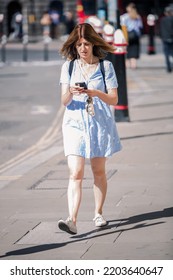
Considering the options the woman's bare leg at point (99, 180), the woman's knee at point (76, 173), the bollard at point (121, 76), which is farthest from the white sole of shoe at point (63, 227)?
the bollard at point (121, 76)

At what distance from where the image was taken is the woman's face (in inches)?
339

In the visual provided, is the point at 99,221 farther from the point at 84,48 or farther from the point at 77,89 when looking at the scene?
the point at 84,48

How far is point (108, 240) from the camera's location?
8.52 metres

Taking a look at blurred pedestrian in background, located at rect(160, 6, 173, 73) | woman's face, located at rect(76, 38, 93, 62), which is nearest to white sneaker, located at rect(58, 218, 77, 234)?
woman's face, located at rect(76, 38, 93, 62)

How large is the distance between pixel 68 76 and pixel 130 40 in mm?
21242

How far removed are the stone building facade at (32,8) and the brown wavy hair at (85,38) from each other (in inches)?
2280

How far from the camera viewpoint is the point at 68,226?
862cm

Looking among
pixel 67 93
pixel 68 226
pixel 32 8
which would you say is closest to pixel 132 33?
pixel 67 93

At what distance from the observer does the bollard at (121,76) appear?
16.5 meters

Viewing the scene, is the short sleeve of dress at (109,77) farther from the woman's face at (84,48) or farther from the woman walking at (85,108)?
the woman's face at (84,48)

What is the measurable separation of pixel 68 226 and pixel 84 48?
4.83 feet

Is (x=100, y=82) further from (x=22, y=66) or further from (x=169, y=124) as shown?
Answer: (x=22, y=66)

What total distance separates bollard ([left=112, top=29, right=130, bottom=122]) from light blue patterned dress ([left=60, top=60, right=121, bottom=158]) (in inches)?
297
